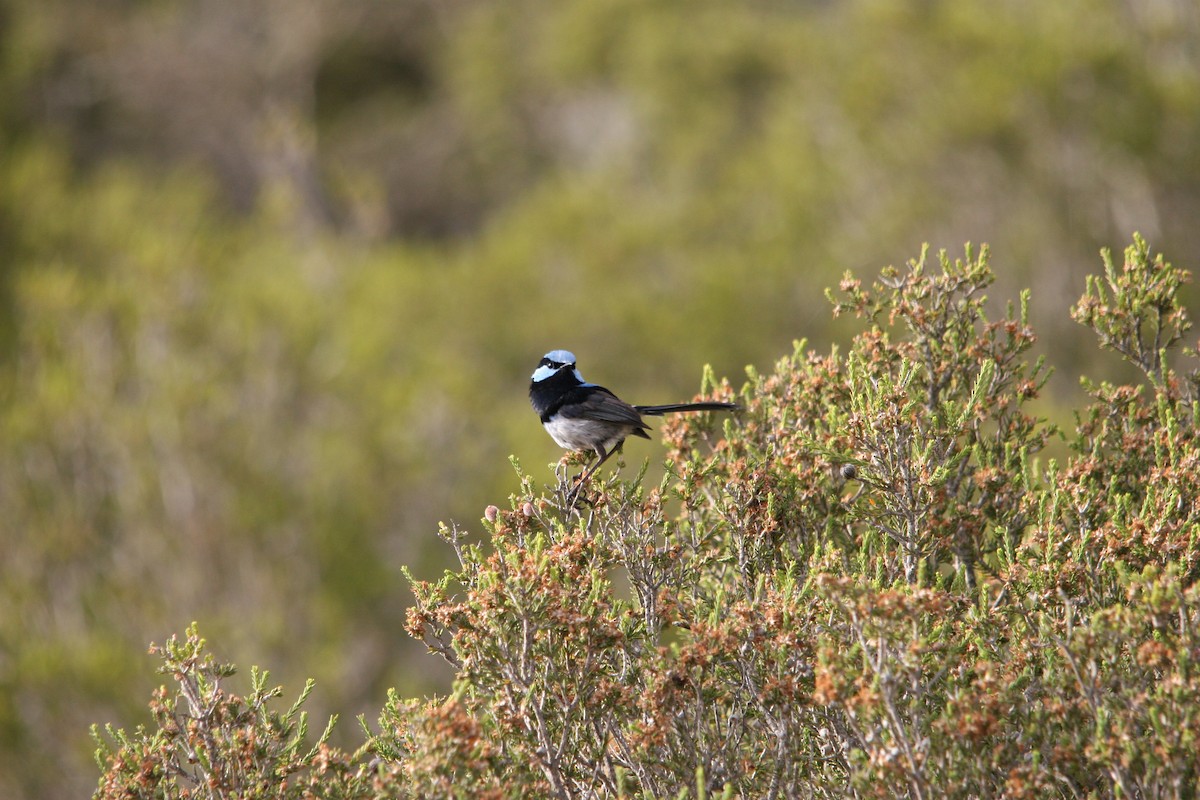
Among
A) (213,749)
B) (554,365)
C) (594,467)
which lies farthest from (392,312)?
(213,749)

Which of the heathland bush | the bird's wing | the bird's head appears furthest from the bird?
the heathland bush

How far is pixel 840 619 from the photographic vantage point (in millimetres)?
4586

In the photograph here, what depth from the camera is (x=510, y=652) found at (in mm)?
4473

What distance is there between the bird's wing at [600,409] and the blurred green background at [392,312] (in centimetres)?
1030

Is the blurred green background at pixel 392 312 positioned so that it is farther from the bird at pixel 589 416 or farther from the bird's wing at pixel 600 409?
the bird's wing at pixel 600 409

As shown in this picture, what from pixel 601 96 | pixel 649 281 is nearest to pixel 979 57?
pixel 649 281

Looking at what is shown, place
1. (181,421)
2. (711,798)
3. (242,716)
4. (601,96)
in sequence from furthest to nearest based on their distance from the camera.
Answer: (601,96) < (181,421) < (242,716) < (711,798)

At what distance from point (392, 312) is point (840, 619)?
1901 cm

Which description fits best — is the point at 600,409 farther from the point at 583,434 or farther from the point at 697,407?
the point at 697,407

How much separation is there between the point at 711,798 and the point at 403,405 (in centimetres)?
1536

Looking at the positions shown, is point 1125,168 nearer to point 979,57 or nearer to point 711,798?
point 979,57

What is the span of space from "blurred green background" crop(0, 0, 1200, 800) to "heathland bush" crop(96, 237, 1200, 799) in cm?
1069

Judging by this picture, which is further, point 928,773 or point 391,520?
point 391,520

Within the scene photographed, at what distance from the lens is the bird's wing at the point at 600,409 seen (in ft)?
19.4
